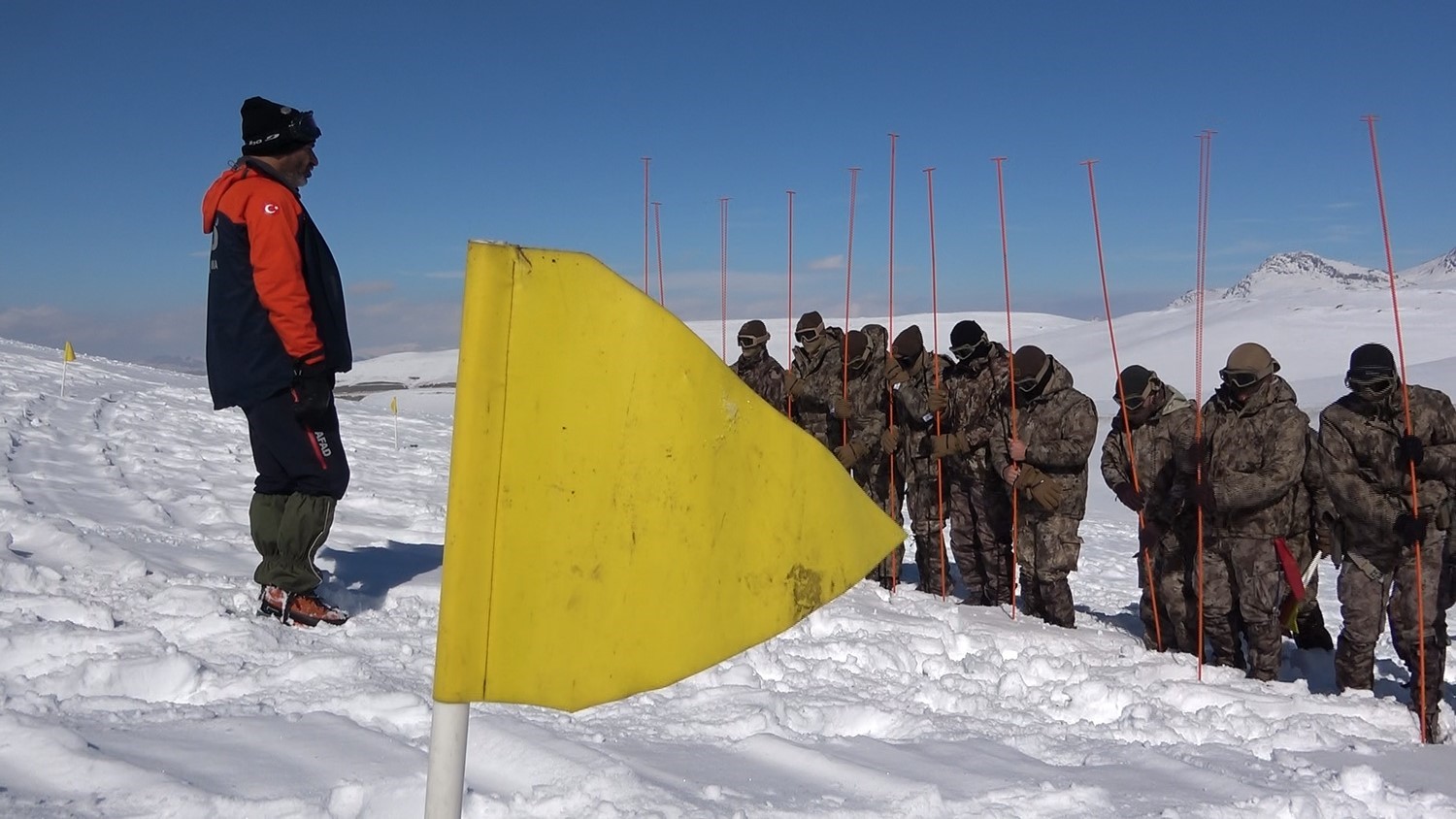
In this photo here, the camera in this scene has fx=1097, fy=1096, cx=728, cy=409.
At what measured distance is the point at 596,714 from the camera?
11.2ft

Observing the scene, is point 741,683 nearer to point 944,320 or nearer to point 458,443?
point 458,443

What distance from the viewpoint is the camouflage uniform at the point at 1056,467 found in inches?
277

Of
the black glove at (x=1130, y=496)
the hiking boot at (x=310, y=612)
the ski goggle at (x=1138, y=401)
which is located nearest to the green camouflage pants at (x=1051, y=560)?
the black glove at (x=1130, y=496)

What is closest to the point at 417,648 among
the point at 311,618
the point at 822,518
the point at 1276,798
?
the point at 311,618

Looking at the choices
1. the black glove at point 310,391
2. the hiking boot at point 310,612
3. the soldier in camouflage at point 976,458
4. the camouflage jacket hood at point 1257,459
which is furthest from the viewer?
the soldier in camouflage at point 976,458

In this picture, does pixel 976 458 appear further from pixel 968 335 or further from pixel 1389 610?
pixel 1389 610

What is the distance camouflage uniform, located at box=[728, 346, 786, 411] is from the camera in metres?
9.30

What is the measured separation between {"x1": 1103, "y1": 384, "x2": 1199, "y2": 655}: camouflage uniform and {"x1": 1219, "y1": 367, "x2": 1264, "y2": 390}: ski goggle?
565mm

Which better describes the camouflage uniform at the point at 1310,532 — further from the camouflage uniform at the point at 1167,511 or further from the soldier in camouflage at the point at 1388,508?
the camouflage uniform at the point at 1167,511

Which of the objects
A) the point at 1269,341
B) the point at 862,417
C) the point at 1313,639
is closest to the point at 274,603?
the point at 862,417

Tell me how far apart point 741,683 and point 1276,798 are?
1.83 metres

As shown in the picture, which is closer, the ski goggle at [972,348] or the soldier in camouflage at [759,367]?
the ski goggle at [972,348]

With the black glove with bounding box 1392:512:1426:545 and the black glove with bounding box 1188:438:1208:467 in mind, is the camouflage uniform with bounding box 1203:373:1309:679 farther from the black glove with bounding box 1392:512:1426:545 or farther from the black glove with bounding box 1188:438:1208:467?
the black glove with bounding box 1392:512:1426:545

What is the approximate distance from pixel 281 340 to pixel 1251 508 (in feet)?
16.1
